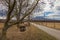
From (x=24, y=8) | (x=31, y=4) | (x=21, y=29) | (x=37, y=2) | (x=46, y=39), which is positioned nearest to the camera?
(x=37, y=2)

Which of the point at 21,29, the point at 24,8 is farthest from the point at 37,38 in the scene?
the point at 21,29

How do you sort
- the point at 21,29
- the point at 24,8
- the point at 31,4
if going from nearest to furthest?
the point at 31,4, the point at 24,8, the point at 21,29

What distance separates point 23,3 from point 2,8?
2.05m

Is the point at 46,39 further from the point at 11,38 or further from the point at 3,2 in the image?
the point at 3,2

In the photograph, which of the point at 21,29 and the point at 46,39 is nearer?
the point at 46,39

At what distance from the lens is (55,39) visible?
1934 centimetres

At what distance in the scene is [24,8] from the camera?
1878 cm

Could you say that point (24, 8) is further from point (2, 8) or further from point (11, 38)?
point (11, 38)

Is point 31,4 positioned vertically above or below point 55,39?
above

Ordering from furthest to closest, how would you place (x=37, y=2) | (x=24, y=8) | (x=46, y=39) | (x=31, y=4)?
(x=46, y=39)
(x=24, y=8)
(x=31, y=4)
(x=37, y=2)

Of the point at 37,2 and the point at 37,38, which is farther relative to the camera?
the point at 37,38

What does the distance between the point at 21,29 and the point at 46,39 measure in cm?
706

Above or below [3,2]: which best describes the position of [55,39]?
below

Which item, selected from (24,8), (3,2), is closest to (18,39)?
(24,8)
